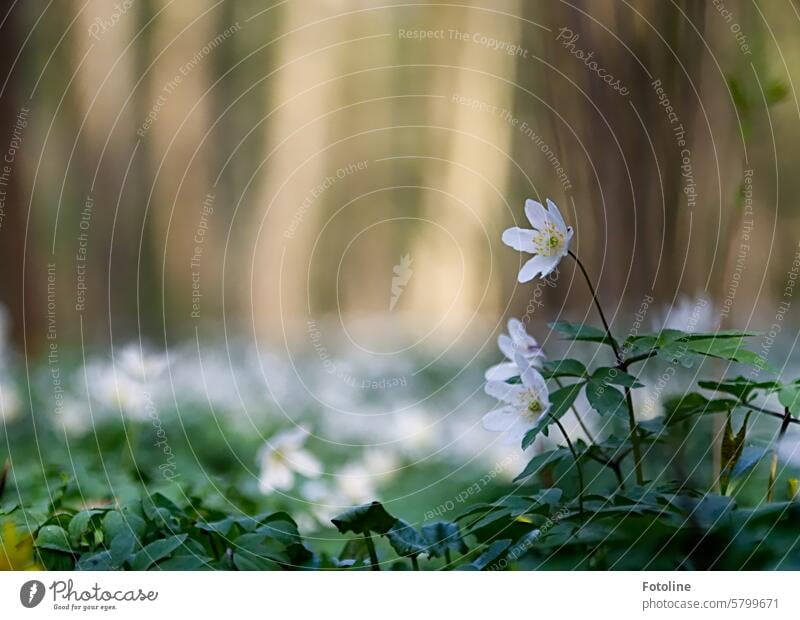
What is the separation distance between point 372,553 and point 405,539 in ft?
0.14

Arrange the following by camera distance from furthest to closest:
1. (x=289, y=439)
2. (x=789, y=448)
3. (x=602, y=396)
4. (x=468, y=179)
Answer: (x=468, y=179) → (x=289, y=439) → (x=789, y=448) → (x=602, y=396)

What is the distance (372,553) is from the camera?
23.4 inches

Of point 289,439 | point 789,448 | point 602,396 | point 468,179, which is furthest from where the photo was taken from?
point 468,179

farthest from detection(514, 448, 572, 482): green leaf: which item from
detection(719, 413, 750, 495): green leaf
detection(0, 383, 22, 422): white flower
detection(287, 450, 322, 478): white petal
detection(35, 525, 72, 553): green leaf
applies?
detection(0, 383, 22, 422): white flower

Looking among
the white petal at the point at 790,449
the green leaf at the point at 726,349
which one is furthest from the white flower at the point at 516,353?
the white petal at the point at 790,449

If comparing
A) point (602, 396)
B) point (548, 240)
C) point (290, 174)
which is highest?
point (290, 174)

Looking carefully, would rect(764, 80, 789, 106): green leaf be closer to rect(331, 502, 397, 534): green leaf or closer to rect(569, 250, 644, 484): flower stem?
rect(569, 250, 644, 484): flower stem

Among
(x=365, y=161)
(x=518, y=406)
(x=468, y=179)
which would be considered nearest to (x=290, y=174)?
(x=365, y=161)

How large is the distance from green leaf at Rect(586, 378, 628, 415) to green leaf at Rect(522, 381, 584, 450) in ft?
0.04

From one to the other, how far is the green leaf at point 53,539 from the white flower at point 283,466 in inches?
7.2

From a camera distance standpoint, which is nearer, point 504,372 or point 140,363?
point 504,372

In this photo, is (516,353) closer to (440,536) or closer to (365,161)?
(440,536)

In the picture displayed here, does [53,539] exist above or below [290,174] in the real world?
below

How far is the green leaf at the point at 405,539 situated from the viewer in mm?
559
